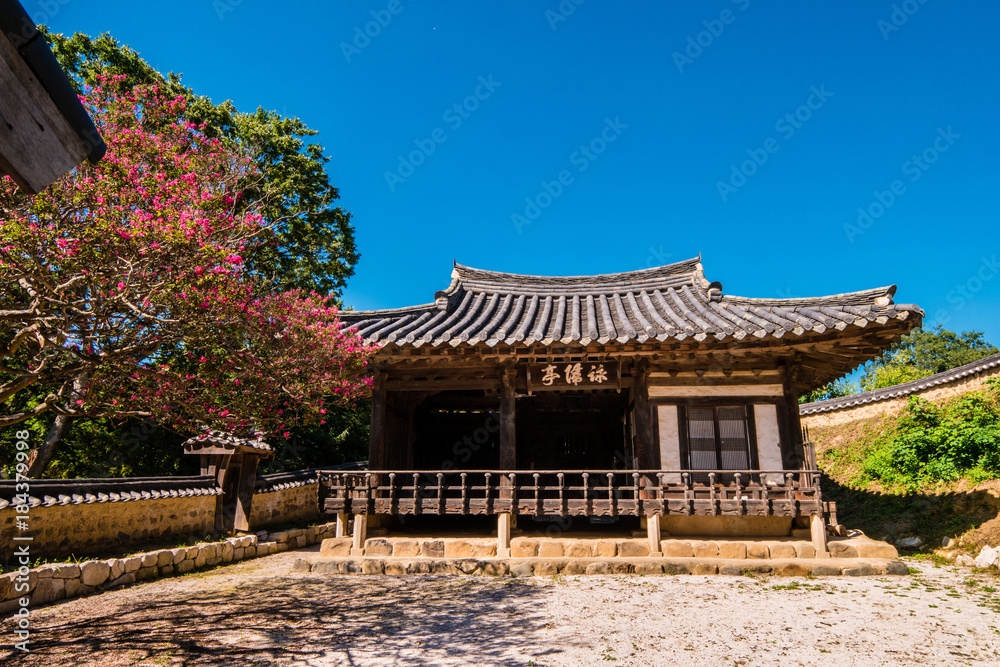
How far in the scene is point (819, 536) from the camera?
961 cm

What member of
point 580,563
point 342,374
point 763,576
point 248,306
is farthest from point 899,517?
point 248,306

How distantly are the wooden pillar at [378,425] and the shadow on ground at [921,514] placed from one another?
11908 mm

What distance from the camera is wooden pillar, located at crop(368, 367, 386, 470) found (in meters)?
11.4

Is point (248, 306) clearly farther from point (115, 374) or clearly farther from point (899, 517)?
point (899, 517)

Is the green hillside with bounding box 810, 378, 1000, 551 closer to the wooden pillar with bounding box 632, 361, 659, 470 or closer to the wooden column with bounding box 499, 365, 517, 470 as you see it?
the wooden pillar with bounding box 632, 361, 659, 470

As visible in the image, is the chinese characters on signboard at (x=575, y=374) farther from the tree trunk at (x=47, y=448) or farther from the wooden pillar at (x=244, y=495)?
the tree trunk at (x=47, y=448)

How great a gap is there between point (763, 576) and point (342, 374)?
7.81 metres

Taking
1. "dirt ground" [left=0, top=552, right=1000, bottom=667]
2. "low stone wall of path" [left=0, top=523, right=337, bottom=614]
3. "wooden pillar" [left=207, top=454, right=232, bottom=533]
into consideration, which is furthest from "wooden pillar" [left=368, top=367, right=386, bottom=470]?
"wooden pillar" [left=207, top=454, right=232, bottom=533]

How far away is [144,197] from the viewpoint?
5879mm

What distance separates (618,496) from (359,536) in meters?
4.97

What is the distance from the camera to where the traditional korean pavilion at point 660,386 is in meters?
9.84

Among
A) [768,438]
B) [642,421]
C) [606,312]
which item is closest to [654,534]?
[642,421]

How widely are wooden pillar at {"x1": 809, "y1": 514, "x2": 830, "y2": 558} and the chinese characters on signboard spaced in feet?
13.7

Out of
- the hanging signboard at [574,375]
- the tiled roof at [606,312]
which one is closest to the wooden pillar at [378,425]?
the tiled roof at [606,312]
